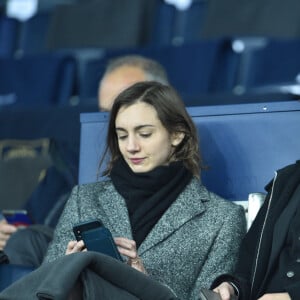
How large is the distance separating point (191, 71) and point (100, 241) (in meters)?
2.95

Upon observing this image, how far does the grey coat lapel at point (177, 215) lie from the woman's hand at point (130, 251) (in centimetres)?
28

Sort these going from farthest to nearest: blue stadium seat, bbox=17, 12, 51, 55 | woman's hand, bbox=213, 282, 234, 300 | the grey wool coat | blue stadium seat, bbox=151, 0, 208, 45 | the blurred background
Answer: blue stadium seat, bbox=17, 12, 51, 55 → blue stadium seat, bbox=151, 0, 208, 45 → the blurred background → the grey wool coat → woman's hand, bbox=213, 282, 234, 300

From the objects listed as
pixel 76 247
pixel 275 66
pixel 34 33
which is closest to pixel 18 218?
pixel 76 247

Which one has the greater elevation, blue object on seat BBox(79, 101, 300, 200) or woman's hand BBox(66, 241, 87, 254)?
blue object on seat BBox(79, 101, 300, 200)

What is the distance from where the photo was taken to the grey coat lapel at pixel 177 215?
395cm

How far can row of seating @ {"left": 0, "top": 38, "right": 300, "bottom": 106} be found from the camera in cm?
602

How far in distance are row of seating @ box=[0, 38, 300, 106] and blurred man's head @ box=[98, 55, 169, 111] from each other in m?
0.57

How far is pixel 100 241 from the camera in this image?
3566 millimetres

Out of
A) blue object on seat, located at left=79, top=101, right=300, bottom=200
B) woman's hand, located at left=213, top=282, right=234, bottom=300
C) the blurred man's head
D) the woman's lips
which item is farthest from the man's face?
woman's hand, located at left=213, top=282, right=234, bottom=300

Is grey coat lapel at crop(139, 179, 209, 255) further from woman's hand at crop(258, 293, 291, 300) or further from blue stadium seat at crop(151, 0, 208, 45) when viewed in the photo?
blue stadium seat at crop(151, 0, 208, 45)

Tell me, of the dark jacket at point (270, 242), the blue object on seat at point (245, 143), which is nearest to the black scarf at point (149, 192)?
the blue object on seat at point (245, 143)

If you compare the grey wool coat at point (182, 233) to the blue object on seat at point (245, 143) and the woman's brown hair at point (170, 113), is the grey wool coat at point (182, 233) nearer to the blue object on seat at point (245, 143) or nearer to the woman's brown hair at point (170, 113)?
the woman's brown hair at point (170, 113)

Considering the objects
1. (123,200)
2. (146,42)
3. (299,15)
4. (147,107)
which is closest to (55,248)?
(123,200)

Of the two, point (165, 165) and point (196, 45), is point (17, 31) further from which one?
point (165, 165)
